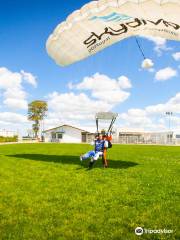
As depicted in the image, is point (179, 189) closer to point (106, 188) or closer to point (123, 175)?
point (106, 188)

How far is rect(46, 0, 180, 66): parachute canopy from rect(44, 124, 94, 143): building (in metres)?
83.1

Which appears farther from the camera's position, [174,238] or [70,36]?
[70,36]

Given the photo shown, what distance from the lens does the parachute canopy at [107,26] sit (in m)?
12.1

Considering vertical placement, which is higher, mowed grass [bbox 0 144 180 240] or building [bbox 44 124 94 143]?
building [bbox 44 124 94 143]

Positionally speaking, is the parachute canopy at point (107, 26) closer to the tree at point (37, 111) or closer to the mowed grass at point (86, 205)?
the mowed grass at point (86, 205)

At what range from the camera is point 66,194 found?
9867 mm

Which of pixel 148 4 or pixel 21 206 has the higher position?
pixel 148 4

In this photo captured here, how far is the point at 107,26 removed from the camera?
1351 cm

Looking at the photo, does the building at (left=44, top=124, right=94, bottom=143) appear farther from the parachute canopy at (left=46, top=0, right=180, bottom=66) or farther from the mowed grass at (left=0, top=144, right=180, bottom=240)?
the mowed grass at (left=0, top=144, right=180, bottom=240)

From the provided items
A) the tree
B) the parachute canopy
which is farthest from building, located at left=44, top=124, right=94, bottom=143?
the parachute canopy

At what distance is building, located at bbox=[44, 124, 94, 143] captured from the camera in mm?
98125

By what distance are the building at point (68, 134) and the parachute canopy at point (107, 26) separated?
3272 inches

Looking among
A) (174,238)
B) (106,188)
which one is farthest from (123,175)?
(174,238)

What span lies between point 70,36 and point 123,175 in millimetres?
5573
